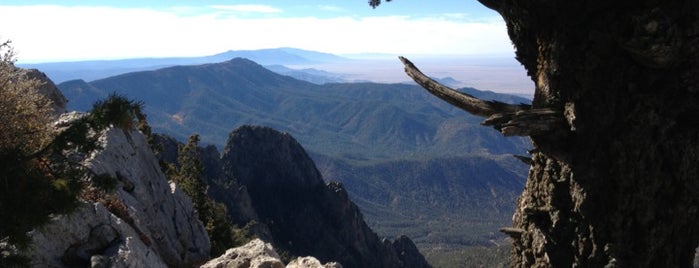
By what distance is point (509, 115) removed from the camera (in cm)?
574

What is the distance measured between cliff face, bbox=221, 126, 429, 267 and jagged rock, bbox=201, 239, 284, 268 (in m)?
106

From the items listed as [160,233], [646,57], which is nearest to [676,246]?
[646,57]

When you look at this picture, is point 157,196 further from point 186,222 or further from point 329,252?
point 329,252

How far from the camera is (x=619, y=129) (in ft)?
18.1

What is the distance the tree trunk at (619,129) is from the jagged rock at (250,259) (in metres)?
11.9

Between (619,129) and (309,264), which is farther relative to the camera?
(309,264)

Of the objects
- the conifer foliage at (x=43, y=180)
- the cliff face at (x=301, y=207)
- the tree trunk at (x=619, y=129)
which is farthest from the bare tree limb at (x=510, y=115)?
the cliff face at (x=301, y=207)

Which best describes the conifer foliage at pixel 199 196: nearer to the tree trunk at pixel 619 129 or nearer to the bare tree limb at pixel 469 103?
the bare tree limb at pixel 469 103

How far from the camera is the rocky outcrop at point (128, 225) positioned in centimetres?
1379

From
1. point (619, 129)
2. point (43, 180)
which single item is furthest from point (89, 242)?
point (619, 129)

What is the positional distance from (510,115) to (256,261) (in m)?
12.9

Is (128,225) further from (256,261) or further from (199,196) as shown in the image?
(199,196)

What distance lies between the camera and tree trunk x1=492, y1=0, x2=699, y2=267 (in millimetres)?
5160

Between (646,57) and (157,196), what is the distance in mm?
22399
